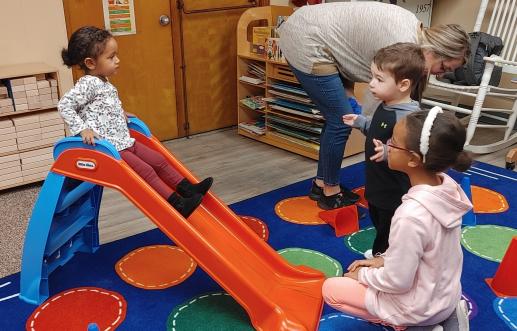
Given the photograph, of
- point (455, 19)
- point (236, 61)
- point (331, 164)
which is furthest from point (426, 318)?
point (455, 19)

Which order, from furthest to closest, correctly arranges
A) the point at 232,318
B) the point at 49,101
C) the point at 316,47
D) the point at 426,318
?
1. the point at 49,101
2. the point at 316,47
3. the point at 232,318
4. the point at 426,318

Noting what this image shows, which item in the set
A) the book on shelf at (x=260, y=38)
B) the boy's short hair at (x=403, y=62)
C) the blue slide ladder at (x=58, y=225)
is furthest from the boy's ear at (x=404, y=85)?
the book on shelf at (x=260, y=38)

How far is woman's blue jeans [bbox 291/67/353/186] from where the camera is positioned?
2.36m

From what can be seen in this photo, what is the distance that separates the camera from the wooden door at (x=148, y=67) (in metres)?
3.33

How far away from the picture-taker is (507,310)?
6.13 feet

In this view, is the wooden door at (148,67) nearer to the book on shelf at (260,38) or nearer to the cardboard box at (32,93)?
the cardboard box at (32,93)

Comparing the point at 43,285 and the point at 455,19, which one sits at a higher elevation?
the point at 455,19

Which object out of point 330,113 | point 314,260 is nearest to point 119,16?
point 330,113

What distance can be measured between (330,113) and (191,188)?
86 cm

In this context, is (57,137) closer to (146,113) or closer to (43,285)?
(146,113)

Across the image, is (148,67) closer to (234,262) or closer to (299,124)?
(299,124)

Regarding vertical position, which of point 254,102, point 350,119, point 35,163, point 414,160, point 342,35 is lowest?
point 35,163

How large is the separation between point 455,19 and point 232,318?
11.5 ft

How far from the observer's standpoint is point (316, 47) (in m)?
2.31
